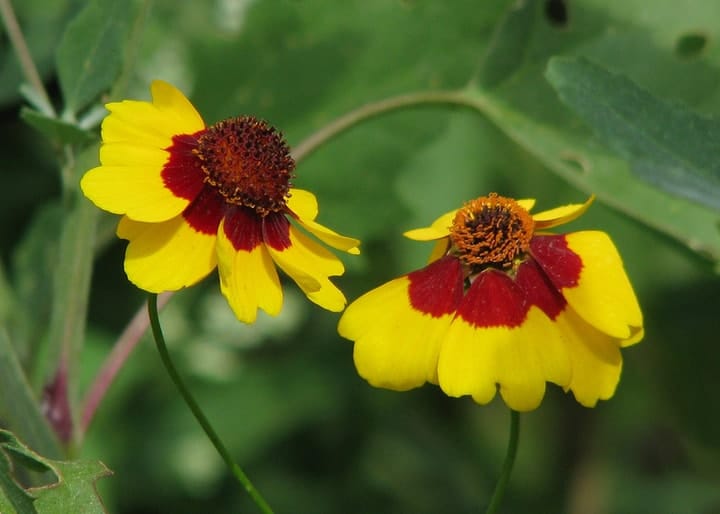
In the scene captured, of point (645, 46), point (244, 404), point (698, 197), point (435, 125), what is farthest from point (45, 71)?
point (698, 197)

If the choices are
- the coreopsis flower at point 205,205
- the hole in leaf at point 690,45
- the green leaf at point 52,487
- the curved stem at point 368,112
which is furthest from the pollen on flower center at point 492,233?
the hole in leaf at point 690,45

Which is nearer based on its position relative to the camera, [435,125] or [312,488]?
[435,125]

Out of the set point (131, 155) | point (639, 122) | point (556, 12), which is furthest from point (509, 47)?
point (131, 155)

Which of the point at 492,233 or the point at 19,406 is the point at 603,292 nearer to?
the point at 492,233

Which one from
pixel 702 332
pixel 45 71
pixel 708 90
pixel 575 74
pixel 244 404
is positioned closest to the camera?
pixel 575 74

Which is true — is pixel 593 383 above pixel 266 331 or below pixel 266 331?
above

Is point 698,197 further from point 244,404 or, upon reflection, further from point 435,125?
point 244,404

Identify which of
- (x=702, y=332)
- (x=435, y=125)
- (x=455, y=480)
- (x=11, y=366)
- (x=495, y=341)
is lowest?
(x=455, y=480)
